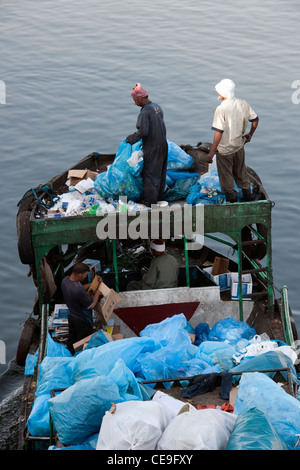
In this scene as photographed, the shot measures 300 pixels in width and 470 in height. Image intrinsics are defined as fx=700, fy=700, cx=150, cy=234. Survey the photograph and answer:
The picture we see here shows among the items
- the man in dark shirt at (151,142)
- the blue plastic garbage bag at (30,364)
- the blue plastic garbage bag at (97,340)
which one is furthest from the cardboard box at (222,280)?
the blue plastic garbage bag at (30,364)

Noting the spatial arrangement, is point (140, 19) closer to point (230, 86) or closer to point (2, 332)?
point (2, 332)

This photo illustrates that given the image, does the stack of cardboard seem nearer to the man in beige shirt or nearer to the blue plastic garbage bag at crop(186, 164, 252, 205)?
the blue plastic garbage bag at crop(186, 164, 252, 205)

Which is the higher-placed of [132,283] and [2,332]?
[132,283]

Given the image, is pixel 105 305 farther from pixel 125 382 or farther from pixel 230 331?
pixel 125 382

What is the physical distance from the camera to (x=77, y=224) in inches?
333

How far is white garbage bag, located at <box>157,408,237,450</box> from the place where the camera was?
16.2ft

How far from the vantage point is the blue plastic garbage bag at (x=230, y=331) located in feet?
28.0

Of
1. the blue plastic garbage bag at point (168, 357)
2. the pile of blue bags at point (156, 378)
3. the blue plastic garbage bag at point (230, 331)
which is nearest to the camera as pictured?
the pile of blue bags at point (156, 378)

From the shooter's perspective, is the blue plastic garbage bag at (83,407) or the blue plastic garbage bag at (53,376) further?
the blue plastic garbage bag at (53,376)

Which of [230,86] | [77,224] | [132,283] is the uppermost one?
[230,86]

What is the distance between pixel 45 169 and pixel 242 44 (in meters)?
11.7

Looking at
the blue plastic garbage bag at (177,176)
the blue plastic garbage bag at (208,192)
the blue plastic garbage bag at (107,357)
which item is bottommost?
the blue plastic garbage bag at (107,357)

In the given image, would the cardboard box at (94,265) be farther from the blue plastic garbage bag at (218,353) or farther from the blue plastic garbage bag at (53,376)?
the blue plastic garbage bag at (53,376)
